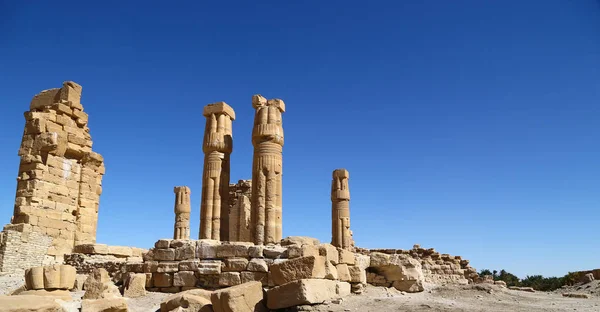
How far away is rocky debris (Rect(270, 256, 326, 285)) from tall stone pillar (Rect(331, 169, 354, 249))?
15.8 m

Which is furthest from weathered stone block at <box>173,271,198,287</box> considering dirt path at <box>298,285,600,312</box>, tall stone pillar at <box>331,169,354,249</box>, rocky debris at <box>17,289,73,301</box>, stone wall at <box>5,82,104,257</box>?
tall stone pillar at <box>331,169,354,249</box>

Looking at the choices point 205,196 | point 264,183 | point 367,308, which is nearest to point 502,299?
point 367,308

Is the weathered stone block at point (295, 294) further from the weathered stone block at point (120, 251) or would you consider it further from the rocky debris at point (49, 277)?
the weathered stone block at point (120, 251)

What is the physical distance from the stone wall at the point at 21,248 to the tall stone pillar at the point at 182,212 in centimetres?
1110

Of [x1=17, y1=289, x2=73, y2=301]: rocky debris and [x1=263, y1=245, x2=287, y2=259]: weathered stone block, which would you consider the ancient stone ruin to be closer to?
[x1=263, y1=245, x2=287, y2=259]: weathered stone block

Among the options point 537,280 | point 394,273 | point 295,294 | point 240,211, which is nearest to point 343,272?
point 394,273

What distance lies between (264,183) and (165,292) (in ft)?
25.3

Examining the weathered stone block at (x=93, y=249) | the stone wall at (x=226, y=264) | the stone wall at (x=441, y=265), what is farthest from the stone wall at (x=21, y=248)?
the stone wall at (x=441, y=265)

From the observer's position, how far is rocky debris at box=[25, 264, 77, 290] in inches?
374

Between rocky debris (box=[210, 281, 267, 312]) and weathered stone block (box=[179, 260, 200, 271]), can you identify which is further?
weathered stone block (box=[179, 260, 200, 271])

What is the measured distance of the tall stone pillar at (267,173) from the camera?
17.4 m

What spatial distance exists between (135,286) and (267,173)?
319 inches

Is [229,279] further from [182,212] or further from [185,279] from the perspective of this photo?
[182,212]

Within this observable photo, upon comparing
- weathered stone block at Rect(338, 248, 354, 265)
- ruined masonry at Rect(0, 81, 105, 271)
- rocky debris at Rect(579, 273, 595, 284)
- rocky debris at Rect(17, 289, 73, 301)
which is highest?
ruined masonry at Rect(0, 81, 105, 271)
